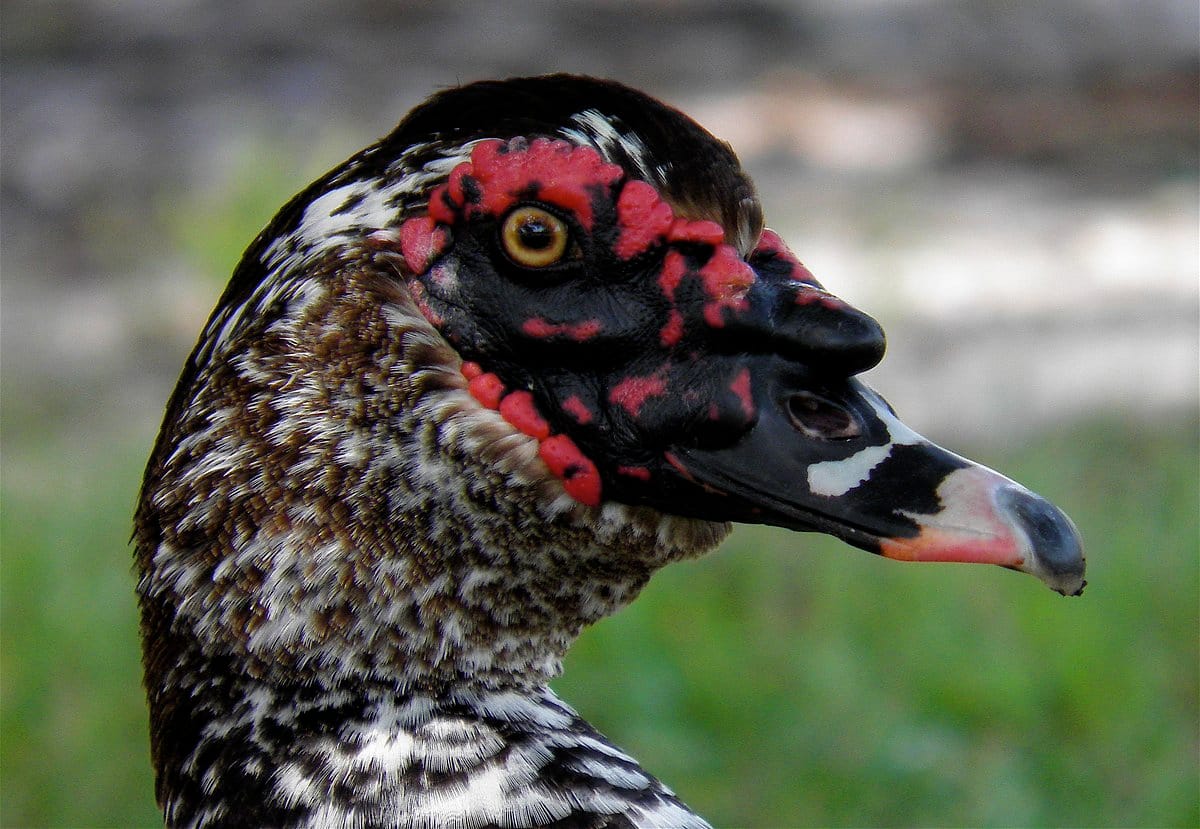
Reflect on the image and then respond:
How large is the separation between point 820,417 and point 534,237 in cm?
40

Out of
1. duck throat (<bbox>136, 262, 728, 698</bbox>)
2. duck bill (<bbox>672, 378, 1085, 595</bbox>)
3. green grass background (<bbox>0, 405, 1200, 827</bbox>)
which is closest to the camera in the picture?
duck bill (<bbox>672, 378, 1085, 595</bbox>)

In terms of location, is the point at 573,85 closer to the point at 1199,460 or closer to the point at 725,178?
the point at 725,178

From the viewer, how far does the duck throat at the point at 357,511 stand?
1.80 m

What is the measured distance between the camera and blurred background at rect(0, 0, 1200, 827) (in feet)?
11.8

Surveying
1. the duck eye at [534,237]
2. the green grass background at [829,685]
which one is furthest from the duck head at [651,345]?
the green grass background at [829,685]

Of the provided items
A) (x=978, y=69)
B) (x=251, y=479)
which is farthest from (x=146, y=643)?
(x=978, y=69)

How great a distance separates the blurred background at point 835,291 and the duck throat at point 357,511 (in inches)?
27.1

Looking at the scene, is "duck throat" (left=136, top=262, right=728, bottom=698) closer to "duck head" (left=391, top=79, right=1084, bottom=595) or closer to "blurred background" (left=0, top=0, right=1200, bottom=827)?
"duck head" (left=391, top=79, right=1084, bottom=595)

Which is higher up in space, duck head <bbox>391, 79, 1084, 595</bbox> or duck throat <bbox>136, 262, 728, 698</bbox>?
duck head <bbox>391, 79, 1084, 595</bbox>

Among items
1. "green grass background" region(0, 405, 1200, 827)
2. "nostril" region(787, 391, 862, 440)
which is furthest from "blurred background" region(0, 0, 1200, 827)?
A: "nostril" region(787, 391, 862, 440)

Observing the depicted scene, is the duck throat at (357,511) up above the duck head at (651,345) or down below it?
below

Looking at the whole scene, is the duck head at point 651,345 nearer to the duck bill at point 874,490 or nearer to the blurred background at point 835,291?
the duck bill at point 874,490

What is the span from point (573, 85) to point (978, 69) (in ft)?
21.4

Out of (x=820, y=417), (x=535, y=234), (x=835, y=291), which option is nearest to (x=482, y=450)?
(x=535, y=234)
